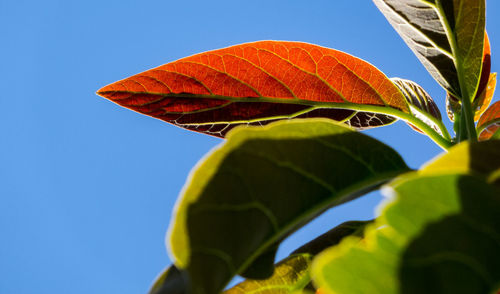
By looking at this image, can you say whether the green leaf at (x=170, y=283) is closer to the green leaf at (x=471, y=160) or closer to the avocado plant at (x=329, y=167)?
the avocado plant at (x=329, y=167)

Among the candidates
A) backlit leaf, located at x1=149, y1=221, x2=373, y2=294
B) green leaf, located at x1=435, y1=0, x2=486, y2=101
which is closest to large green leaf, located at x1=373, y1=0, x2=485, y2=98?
green leaf, located at x1=435, y1=0, x2=486, y2=101

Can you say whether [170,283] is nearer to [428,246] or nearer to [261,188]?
[261,188]

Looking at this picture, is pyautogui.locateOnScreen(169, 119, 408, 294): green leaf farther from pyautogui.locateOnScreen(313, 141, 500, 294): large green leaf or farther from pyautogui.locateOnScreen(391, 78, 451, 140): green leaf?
pyautogui.locateOnScreen(391, 78, 451, 140): green leaf

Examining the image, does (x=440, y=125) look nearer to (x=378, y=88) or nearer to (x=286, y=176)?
(x=378, y=88)

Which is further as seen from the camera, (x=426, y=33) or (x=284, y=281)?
(x=426, y=33)

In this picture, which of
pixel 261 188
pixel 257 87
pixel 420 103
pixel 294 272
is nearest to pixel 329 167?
pixel 261 188

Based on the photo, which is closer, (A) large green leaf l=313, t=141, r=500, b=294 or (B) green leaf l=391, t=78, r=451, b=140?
(A) large green leaf l=313, t=141, r=500, b=294
